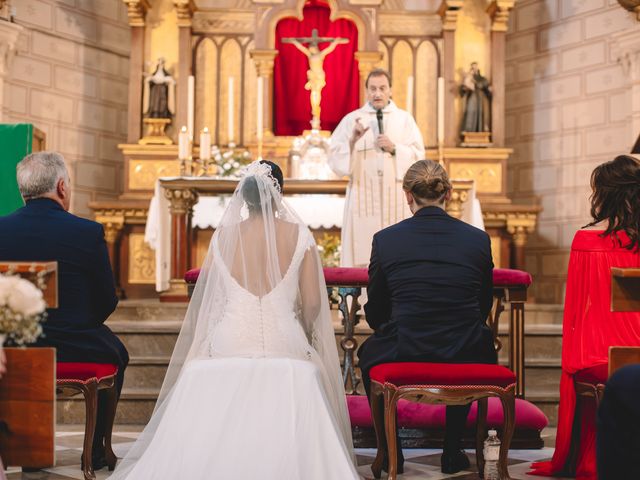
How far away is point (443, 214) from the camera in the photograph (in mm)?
3891

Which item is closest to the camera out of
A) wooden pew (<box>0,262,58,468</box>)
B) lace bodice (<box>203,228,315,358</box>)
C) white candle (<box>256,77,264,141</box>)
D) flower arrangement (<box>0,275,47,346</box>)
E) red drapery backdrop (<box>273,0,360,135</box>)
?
flower arrangement (<box>0,275,47,346</box>)

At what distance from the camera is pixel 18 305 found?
2787 mm

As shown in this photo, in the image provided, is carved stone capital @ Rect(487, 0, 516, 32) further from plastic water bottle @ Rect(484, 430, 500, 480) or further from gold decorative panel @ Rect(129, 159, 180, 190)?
plastic water bottle @ Rect(484, 430, 500, 480)

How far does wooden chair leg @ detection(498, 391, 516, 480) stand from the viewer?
12.4 ft

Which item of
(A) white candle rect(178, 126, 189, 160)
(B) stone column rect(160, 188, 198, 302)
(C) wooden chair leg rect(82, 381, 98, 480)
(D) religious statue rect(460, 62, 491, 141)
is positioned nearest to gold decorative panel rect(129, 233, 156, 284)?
(B) stone column rect(160, 188, 198, 302)

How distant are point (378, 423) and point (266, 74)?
632 centimetres

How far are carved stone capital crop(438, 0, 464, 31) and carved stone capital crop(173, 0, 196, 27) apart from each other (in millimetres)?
2678

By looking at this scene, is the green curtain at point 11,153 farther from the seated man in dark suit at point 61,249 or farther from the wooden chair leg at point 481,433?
the wooden chair leg at point 481,433

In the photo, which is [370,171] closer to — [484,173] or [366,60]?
[484,173]

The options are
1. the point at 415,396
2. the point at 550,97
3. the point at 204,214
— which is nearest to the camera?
the point at 415,396

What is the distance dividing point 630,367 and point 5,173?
534cm

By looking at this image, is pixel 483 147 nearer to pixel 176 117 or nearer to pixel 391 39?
pixel 391 39

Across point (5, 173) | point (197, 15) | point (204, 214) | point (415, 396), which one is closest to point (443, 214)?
point (415, 396)

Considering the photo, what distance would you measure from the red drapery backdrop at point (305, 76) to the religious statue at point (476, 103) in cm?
122
